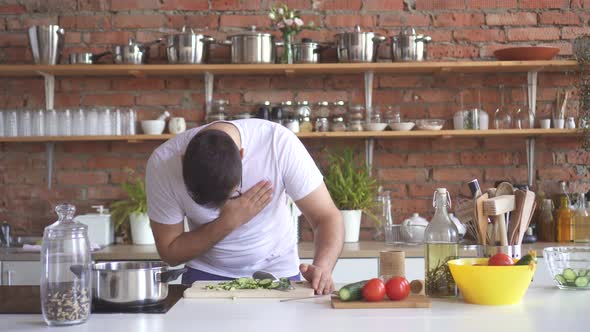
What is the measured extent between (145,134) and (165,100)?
32 centimetres

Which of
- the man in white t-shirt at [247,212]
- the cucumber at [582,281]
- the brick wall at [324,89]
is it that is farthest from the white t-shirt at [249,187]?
the brick wall at [324,89]

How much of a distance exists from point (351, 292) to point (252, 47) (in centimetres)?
232

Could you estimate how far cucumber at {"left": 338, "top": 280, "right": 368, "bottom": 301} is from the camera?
194 cm

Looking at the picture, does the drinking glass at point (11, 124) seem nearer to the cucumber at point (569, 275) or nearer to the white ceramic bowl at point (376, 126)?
the white ceramic bowl at point (376, 126)

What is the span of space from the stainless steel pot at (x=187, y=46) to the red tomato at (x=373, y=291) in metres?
2.40

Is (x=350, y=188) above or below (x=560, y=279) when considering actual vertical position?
above

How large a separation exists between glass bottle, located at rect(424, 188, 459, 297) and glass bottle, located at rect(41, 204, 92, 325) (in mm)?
922

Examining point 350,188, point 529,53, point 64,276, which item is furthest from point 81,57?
point 64,276

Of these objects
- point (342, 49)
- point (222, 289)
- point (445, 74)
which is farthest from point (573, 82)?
point (222, 289)

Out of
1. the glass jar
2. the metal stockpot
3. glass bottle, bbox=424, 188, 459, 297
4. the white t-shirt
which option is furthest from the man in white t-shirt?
the metal stockpot

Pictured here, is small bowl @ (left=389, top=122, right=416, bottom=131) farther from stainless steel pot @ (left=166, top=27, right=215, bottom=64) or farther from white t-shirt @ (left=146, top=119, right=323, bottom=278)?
white t-shirt @ (left=146, top=119, right=323, bottom=278)

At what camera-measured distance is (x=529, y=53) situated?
4.04 metres

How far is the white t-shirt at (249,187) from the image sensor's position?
2.54 metres

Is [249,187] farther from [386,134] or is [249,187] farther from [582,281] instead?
[386,134]
